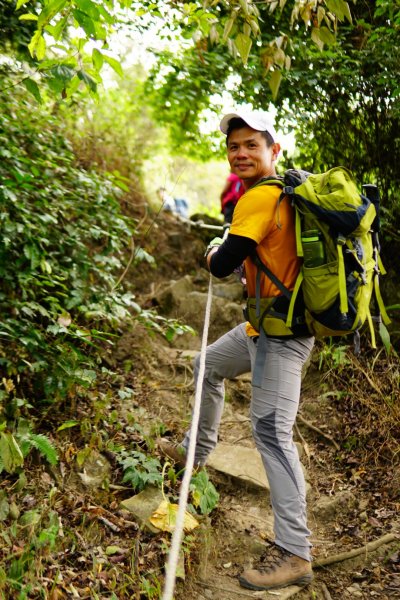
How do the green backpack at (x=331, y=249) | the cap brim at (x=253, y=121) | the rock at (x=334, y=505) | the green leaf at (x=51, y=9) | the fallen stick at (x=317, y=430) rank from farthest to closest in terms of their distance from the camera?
the fallen stick at (x=317, y=430), the rock at (x=334, y=505), the cap brim at (x=253, y=121), the green backpack at (x=331, y=249), the green leaf at (x=51, y=9)

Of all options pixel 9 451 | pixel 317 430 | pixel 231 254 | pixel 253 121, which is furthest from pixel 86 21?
pixel 317 430

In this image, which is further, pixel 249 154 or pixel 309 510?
pixel 309 510

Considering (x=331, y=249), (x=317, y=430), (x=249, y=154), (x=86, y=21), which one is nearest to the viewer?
(x=86, y=21)

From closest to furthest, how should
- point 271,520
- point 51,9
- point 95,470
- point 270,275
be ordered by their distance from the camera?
point 51,9
point 270,275
point 95,470
point 271,520

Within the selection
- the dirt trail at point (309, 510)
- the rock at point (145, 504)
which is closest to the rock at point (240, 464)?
the dirt trail at point (309, 510)

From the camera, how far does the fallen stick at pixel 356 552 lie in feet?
11.3

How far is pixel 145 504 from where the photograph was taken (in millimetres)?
3553

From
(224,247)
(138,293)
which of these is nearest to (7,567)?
(224,247)

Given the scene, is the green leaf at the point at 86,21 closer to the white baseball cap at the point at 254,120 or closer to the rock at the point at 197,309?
the white baseball cap at the point at 254,120

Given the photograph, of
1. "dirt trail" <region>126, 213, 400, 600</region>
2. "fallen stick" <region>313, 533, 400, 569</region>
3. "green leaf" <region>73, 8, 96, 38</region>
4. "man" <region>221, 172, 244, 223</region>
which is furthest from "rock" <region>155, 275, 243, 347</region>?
"green leaf" <region>73, 8, 96, 38</region>

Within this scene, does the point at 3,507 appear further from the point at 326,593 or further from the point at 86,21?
the point at 86,21

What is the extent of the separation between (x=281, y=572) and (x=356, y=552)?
2.42 feet

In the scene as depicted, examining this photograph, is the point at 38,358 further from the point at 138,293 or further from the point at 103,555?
the point at 138,293

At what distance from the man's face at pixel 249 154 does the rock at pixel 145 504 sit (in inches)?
85.5
